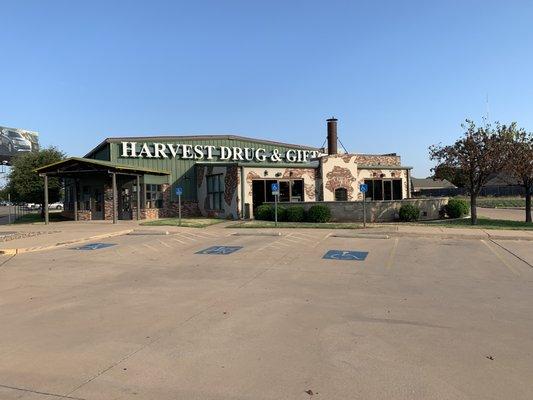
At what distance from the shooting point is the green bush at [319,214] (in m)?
26.6

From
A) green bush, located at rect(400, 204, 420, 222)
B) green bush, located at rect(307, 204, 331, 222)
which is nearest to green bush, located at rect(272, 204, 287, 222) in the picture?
green bush, located at rect(307, 204, 331, 222)

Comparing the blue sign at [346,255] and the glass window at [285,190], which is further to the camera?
the glass window at [285,190]

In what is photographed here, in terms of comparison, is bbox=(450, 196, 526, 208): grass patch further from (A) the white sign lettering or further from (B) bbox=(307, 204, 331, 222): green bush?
(B) bbox=(307, 204, 331, 222): green bush

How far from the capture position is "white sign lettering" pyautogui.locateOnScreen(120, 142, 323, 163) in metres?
33.8

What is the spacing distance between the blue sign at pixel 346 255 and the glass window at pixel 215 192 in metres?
17.8

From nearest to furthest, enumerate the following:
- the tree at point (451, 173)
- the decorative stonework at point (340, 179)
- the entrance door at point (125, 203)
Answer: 1. the tree at point (451, 173)
2. the entrance door at point (125, 203)
3. the decorative stonework at point (340, 179)

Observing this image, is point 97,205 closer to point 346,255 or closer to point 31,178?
point 31,178

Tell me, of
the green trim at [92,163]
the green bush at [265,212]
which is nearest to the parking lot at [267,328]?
the green bush at [265,212]

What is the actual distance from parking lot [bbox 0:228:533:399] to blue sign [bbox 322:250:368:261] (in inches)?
10.5

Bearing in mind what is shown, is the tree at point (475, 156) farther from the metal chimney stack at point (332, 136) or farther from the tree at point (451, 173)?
the metal chimney stack at point (332, 136)

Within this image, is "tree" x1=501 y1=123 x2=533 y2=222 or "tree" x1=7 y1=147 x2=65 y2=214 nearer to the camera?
"tree" x1=501 y1=123 x2=533 y2=222

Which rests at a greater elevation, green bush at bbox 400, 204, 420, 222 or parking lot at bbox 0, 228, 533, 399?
green bush at bbox 400, 204, 420, 222

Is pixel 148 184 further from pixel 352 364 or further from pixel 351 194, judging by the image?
pixel 352 364

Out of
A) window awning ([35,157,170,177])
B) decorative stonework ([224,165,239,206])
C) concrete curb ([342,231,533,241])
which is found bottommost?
concrete curb ([342,231,533,241])
